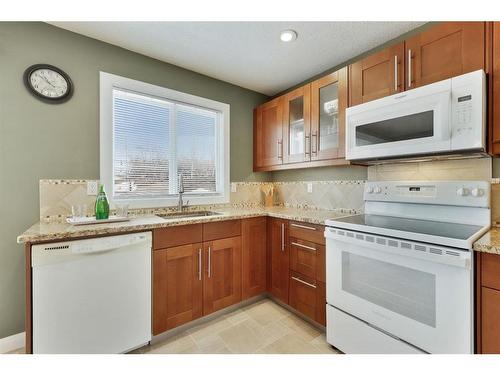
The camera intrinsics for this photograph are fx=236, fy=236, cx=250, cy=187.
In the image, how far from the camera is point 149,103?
2.30 metres

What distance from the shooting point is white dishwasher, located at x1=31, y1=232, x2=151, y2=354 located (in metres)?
1.34

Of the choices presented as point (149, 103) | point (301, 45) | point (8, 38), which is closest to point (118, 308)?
point (149, 103)

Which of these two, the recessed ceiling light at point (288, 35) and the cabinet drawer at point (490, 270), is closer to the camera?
the cabinet drawer at point (490, 270)

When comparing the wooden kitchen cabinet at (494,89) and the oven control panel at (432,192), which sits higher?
the wooden kitchen cabinet at (494,89)

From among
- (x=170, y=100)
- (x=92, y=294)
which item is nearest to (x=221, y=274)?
(x=92, y=294)

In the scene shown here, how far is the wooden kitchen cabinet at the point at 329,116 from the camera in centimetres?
204

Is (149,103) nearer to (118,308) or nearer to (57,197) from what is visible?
(57,197)

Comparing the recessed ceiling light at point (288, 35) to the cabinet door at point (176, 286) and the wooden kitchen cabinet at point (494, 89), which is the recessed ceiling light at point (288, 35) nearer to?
the wooden kitchen cabinet at point (494, 89)

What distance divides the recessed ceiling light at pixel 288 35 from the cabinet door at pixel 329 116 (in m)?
0.48

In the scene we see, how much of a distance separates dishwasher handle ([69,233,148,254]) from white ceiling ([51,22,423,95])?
1.59 metres

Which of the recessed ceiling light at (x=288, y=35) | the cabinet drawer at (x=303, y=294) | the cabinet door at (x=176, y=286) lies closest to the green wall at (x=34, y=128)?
the cabinet door at (x=176, y=286)

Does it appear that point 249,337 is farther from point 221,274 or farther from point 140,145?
point 140,145

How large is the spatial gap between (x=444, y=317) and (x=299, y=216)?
1.09 m

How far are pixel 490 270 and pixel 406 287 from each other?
1.23 ft
